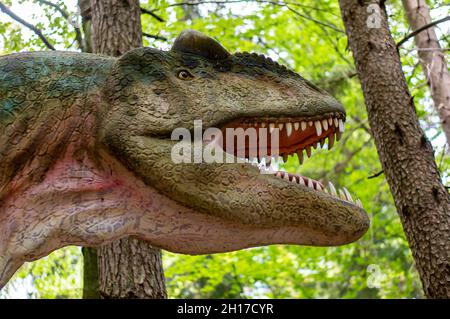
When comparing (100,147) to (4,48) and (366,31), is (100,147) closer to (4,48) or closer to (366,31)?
(366,31)

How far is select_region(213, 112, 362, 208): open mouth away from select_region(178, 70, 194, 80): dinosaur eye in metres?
0.30

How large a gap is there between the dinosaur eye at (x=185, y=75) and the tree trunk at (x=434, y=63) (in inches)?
213

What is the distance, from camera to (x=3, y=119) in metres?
2.75

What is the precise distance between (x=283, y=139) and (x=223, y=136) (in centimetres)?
36

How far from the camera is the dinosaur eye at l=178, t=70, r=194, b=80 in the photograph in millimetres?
3018

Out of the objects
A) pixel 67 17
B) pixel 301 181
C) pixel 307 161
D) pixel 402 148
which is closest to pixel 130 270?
pixel 301 181

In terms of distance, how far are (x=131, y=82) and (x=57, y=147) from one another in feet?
1.48

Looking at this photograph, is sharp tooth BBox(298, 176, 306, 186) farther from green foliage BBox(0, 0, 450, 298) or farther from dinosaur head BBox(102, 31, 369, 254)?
green foliage BBox(0, 0, 450, 298)

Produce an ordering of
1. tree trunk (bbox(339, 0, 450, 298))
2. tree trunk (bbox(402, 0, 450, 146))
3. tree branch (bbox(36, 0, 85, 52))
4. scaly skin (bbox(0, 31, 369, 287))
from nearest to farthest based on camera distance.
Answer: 1. scaly skin (bbox(0, 31, 369, 287))
2. tree trunk (bbox(339, 0, 450, 298))
3. tree branch (bbox(36, 0, 85, 52))
4. tree trunk (bbox(402, 0, 450, 146))

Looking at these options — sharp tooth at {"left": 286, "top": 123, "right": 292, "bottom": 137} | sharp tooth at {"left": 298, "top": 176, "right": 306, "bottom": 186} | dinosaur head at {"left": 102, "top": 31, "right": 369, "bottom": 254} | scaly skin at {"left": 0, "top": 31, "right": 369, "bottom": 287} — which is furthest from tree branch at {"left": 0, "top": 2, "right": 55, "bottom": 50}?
sharp tooth at {"left": 298, "top": 176, "right": 306, "bottom": 186}

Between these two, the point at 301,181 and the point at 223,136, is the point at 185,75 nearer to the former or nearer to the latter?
the point at 223,136

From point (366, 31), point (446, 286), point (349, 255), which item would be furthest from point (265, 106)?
point (349, 255)

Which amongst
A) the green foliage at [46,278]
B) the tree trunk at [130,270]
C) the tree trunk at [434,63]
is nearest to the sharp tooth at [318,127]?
the tree trunk at [130,270]
